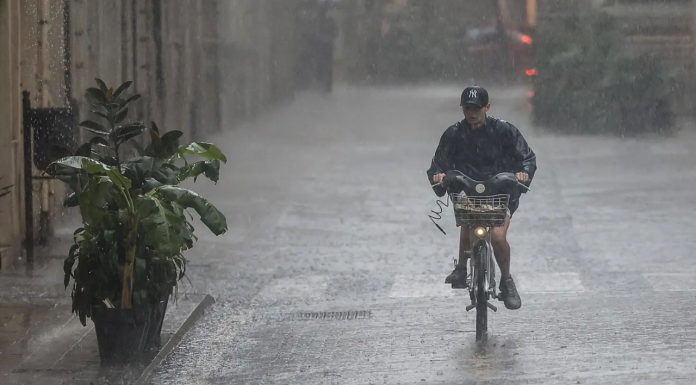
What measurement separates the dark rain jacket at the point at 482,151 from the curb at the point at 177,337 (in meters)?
2.03

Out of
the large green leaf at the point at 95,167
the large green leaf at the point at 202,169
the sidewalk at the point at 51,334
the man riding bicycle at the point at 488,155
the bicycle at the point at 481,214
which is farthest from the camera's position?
the man riding bicycle at the point at 488,155

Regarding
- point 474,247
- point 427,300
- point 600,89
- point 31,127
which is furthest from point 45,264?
point 600,89

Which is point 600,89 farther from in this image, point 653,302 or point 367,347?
point 367,347

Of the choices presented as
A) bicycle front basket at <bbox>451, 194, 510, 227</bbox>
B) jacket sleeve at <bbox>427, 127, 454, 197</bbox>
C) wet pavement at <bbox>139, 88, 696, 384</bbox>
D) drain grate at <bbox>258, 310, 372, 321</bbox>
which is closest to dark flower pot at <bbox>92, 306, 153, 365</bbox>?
wet pavement at <bbox>139, 88, 696, 384</bbox>

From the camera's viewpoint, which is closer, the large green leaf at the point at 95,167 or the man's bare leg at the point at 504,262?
the large green leaf at the point at 95,167

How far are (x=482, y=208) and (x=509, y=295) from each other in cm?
77

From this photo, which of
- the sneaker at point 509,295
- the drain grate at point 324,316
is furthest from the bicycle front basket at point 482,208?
the drain grate at point 324,316

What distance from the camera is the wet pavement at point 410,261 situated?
7.52m

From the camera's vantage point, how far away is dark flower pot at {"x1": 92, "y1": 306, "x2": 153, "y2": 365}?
7.30 metres

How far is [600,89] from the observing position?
651 inches

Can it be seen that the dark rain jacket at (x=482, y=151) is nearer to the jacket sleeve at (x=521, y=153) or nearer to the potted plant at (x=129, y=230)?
the jacket sleeve at (x=521, y=153)

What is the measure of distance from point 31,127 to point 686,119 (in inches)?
381

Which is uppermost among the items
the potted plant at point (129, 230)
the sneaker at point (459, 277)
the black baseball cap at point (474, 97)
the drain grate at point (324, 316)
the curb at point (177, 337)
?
the black baseball cap at point (474, 97)

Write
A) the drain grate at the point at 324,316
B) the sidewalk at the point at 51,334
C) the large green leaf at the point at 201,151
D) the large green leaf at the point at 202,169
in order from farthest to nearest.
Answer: the drain grate at the point at 324,316
the large green leaf at the point at 202,169
the large green leaf at the point at 201,151
the sidewalk at the point at 51,334
